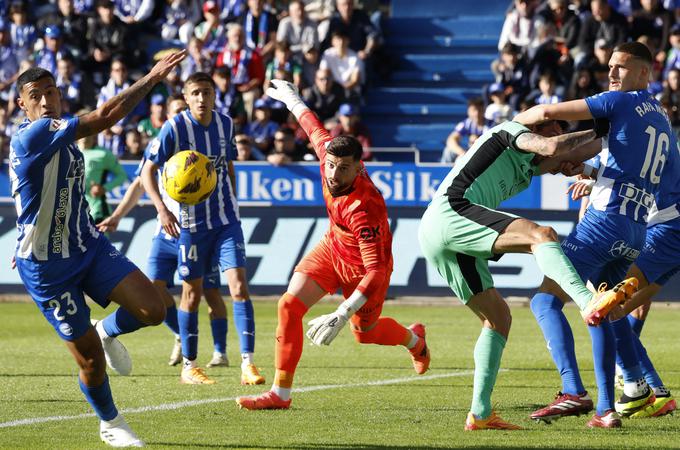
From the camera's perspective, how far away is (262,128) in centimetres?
2012

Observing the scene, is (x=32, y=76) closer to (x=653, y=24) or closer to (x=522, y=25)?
(x=522, y=25)

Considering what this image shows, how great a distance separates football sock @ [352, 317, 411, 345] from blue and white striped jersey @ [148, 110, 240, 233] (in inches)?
82.4

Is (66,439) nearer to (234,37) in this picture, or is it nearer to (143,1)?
(234,37)

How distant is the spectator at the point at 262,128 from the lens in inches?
784

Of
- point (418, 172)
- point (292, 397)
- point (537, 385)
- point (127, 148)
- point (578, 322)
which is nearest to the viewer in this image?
point (292, 397)

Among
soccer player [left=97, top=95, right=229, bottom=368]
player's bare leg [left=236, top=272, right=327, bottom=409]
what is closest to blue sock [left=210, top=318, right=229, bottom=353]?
soccer player [left=97, top=95, right=229, bottom=368]

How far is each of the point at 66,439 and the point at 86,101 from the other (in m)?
16.3

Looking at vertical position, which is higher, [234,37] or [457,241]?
[457,241]

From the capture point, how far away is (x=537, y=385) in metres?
10.1

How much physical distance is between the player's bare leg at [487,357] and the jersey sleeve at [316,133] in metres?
1.68

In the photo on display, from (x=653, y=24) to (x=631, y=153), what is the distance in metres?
14.3

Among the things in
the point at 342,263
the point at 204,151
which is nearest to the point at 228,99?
the point at 204,151

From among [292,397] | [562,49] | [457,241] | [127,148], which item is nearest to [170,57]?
[457,241]

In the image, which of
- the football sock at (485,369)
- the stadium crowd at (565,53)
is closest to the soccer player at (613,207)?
the football sock at (485,369)
